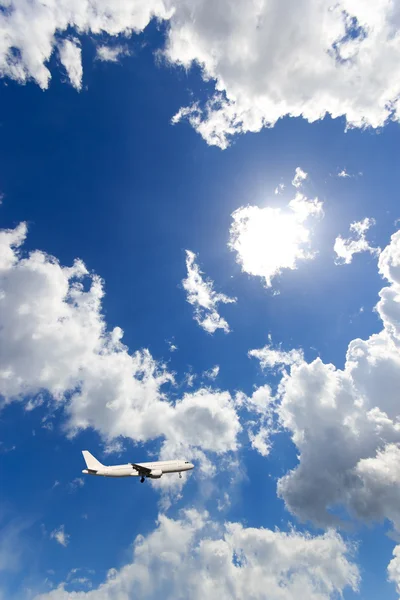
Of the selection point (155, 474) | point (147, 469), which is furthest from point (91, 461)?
point (155, 474)

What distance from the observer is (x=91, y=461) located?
150 meters

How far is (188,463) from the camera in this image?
15950 cm

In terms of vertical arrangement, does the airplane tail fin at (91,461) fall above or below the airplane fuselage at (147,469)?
above

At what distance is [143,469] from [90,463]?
84.8ft

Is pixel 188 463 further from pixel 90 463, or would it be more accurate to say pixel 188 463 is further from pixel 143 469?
pixel 90 463

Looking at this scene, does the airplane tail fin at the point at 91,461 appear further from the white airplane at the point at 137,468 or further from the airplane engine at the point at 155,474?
the airplane engine at the point at 155,474

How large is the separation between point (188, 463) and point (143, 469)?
83.6ft

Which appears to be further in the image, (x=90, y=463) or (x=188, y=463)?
(x=188, y=463)

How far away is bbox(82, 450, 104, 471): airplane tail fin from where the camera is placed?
146788mm

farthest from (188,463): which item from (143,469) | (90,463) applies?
(90,463)

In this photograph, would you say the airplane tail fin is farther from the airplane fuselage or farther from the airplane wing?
the airplane wing

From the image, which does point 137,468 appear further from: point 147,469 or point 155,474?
point 155,474

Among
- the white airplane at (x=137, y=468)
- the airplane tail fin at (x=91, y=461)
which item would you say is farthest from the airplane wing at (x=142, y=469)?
the airplane tail fin at (x=91, y=461)

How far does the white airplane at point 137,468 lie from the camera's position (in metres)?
143
